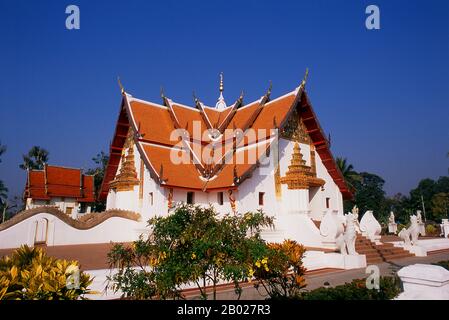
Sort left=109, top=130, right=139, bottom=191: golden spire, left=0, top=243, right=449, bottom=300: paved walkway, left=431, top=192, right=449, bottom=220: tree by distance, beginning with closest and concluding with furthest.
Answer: left=0, top=243, right=449, bottom=300: paved walkway, left=109, top=130, right=139, bottom=191: golden spire, left=431, top=192, right=449, bottom=220: tree

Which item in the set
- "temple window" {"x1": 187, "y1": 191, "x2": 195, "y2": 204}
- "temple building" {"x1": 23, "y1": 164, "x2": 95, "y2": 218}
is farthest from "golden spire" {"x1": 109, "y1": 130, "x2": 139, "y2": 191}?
"temple building" {"x1": 23, "y1": 164, "x2": 95, "y2": 218}

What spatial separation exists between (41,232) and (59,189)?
15.0 meters

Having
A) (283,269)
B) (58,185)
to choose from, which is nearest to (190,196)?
(283,269)

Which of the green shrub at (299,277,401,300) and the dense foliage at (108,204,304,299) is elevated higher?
the dense foliage at (108,204,304,299)

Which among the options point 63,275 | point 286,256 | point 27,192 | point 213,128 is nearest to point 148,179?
point 213,128

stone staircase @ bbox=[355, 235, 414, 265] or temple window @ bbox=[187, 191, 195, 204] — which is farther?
temple window @ bbox=[187, 191, 195, 204]

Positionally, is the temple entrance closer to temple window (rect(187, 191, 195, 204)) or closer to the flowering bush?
temple window (rect(187, 191, 195, 204))

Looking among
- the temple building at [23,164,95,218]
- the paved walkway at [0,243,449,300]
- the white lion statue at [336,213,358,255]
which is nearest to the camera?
the paved walkway at [0,243,449,300]

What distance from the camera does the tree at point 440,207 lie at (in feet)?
136

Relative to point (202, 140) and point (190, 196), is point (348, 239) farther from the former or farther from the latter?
point (202, 140)

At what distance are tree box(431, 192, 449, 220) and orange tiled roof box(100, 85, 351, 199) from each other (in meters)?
32.2

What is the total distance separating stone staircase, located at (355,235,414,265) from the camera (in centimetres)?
1162
